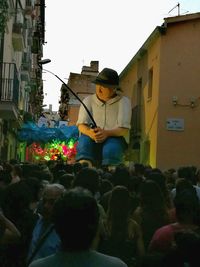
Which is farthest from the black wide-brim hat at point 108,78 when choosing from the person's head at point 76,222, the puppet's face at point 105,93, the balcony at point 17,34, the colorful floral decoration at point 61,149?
the balcony at point 17,34

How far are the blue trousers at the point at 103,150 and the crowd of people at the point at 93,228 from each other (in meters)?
6.38

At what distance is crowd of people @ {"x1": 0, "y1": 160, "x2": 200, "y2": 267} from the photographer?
316 cm

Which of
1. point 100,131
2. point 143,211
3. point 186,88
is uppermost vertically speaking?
point 186,88

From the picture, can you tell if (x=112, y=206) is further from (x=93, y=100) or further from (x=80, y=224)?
(x=93, y=100)

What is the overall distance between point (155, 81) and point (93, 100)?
7.92 meters

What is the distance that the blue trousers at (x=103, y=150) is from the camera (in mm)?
13648

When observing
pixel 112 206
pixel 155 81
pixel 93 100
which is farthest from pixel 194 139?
pixel 112 206

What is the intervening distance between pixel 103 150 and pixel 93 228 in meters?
10.6

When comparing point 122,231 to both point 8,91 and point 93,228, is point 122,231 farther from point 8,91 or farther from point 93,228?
point 8,91

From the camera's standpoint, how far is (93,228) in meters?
3.21

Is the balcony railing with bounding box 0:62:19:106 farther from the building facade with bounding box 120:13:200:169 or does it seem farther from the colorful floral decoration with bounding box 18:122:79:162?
the building facade with bounding box 120:13:200:169

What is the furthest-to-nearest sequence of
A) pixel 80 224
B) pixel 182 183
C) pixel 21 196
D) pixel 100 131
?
pixel 100 131 < pixel 182 183 < pixel 21 196 < pixel 80 224

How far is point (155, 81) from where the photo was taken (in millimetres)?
21703

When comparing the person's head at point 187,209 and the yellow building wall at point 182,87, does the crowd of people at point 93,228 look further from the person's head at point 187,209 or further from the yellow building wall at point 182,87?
the yellow building wall at point 182,87
